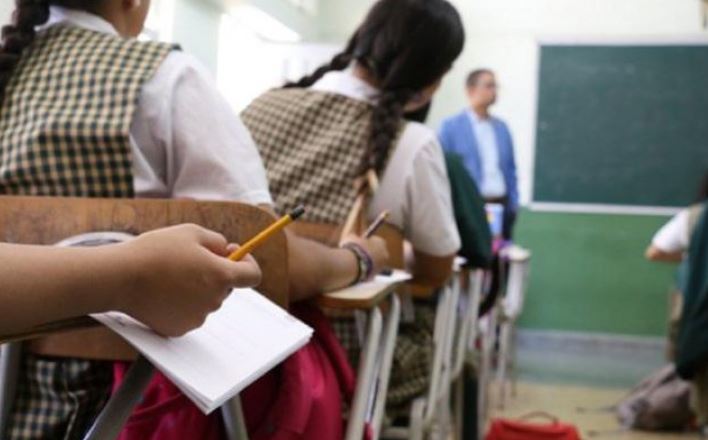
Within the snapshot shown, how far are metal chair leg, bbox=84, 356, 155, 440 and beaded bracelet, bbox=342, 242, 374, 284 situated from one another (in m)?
0.59

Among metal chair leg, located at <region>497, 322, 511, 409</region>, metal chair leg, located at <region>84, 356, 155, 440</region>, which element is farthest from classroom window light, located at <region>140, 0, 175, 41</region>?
metal chair leg, located at <region>84, 356, 155, 440</region>

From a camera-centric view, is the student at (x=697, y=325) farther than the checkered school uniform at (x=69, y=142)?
Yes

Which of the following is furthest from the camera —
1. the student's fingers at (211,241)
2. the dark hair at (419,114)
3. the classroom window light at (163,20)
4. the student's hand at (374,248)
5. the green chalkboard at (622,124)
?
the green chalkboard at (622,124)

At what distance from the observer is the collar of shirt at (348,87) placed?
181 centimetres

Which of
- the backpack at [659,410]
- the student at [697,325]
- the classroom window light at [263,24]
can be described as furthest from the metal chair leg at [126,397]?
the classroom window light at [263,24]

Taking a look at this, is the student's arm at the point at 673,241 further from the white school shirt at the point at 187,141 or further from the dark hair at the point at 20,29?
the dark hair at the point at 20,29

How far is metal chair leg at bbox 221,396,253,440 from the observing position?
82 centimetres

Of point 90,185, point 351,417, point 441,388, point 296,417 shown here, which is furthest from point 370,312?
point 441,388

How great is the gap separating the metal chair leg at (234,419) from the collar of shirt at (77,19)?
559 mm

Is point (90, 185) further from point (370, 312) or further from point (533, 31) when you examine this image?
point (533, 31)

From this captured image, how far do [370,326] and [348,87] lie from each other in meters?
0.75

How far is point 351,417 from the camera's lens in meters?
1.19

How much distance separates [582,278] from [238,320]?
5591 mm

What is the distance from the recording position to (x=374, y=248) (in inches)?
53.6
